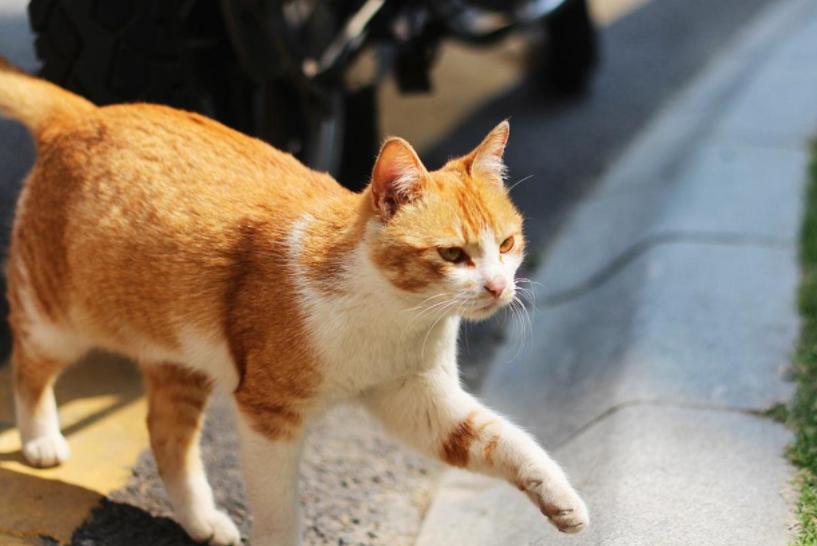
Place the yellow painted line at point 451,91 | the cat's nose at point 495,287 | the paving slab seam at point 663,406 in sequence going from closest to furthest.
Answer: the cat's nose at point 495,287 < the paving slab seam at point 663,406 < the yellow painted line at point 451,91

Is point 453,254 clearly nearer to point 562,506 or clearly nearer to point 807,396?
point 562,506

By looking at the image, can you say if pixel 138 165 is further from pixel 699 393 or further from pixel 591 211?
pixel 591 211

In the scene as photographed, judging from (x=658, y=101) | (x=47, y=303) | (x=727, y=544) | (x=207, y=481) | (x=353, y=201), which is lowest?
(x=658, y=101)

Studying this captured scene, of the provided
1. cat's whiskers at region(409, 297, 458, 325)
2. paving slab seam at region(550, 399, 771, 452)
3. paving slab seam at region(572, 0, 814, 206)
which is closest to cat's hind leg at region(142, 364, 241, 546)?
cat's whiskers at region(409, 297, 458, 325)

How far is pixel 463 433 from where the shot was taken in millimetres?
2715

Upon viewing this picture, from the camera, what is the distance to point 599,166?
5.93m

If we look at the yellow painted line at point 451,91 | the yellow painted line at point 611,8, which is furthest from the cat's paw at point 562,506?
the yellow painted line at point 611,8

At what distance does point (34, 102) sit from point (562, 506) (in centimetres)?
168

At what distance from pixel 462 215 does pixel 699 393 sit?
4.20 ft

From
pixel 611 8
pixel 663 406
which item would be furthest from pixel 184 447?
pixel 611 8

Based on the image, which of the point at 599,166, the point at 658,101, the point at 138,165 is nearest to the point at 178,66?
the point at 138,165

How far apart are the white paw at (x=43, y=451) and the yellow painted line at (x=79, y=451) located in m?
0.02

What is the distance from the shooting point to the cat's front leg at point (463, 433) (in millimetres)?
2588

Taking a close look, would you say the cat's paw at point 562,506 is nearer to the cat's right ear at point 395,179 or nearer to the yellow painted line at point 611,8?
the cat's right ear at point 395,179
